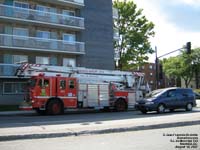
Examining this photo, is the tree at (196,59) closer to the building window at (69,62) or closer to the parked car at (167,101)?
the building window at (69,62)

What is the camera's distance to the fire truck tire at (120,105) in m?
31.8

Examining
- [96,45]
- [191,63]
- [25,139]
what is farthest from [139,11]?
[25,139]

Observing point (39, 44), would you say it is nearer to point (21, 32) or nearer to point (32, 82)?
point (21, 32)

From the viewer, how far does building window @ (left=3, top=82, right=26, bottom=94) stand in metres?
41.2

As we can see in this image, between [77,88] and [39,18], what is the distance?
51.2ft

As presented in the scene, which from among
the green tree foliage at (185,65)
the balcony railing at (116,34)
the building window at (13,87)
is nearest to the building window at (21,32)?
the building window at (13,87)

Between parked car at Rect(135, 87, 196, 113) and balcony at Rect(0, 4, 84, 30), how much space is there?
61.1ft

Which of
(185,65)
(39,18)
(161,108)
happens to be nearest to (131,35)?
(39,18)

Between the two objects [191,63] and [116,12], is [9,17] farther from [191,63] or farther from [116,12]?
[191,63]

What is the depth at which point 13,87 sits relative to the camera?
41719 millimetres

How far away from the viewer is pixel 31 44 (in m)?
41.8

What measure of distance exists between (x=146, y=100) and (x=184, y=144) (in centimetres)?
1663

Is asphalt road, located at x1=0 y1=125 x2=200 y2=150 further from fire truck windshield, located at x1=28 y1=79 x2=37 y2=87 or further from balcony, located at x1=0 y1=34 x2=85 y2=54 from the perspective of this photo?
balcony, located at x1=0 y1=34 x2=85 y2=54

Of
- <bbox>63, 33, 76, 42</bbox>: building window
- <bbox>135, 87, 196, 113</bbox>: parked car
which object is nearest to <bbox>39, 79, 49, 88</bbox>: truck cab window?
<bbox>135, 87, 196, 113</bbox>: parked car
